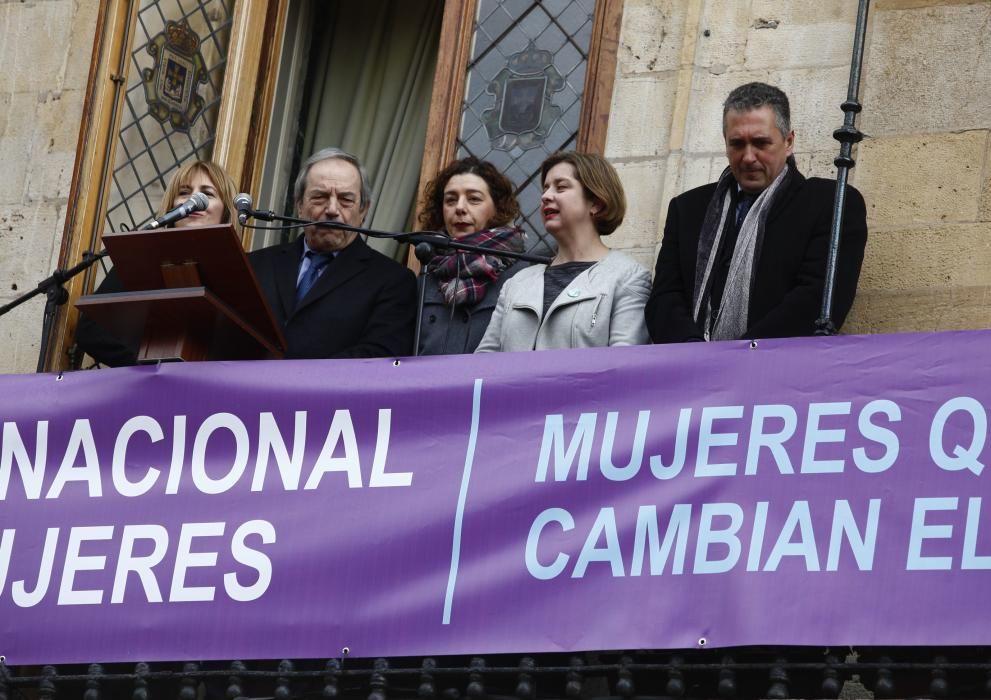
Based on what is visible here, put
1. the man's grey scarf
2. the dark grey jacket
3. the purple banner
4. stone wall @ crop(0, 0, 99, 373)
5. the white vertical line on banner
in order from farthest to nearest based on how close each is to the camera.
Answer: stone wall @ crop(0, 0, 99, 373), the dark grey jacket, the man's grey scarf, the white vertical line on banner, the purple banner

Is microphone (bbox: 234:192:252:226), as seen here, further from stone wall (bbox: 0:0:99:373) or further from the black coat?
stone wall (bbox: 0:0:99:373)

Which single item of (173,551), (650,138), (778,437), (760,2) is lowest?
(173,551)

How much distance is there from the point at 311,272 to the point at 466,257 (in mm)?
683

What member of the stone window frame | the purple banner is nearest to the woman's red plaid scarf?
the purple banner

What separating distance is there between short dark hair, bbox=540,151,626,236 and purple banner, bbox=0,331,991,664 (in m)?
0.79

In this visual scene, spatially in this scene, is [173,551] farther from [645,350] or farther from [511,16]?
[511,16]

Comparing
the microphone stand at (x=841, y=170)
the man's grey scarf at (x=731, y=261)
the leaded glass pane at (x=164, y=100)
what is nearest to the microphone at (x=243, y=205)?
the man's grey scarf at (x=731, y=261)

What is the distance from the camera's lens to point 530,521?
7.61m

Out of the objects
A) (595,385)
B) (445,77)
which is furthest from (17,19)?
(595,385)

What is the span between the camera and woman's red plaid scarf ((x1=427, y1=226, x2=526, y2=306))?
8.54 meters

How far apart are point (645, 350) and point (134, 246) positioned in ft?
5.79

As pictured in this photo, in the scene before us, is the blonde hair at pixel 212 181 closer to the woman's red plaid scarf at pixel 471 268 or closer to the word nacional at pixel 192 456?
the woman's red plaid scarf at pixel 471 268

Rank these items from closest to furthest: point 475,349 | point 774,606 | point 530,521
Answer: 1. point 774,606
2. point 530,521
3. point 475,349

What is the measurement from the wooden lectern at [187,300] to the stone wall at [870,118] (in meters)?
1.70
